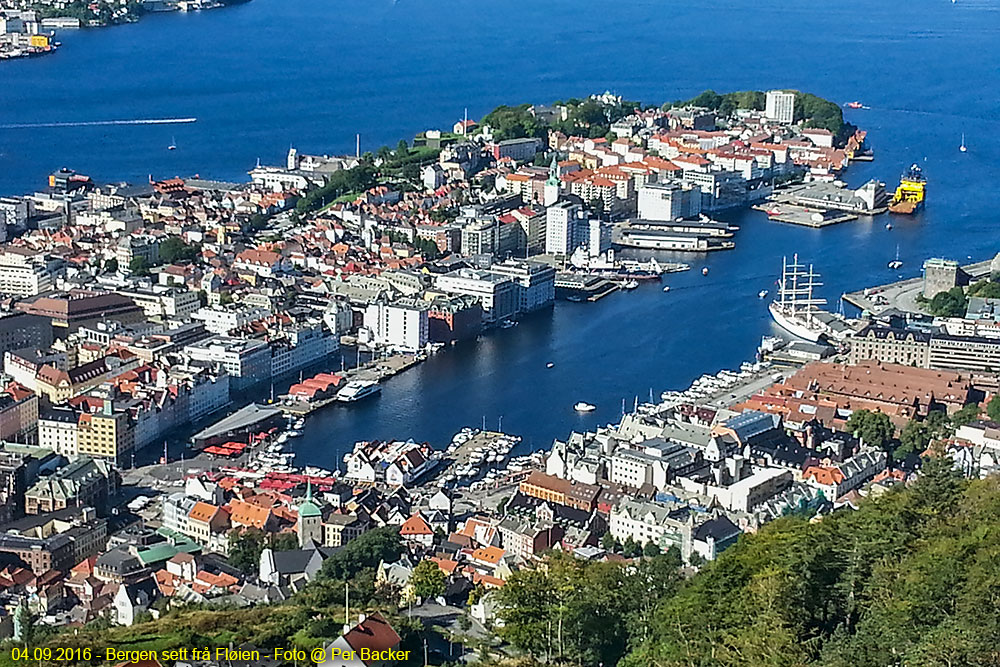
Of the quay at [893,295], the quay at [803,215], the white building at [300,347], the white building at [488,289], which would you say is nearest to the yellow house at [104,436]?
the white building at [300,347]

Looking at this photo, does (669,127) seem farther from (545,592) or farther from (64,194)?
(545,592)

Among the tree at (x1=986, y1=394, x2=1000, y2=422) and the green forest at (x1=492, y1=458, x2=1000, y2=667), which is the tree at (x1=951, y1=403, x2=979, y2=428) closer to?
the tree at (x1=986, y1=394, x2=1000, y2=422)

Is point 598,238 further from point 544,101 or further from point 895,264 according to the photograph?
point 544,101

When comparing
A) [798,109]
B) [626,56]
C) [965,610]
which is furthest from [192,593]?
[626,56]

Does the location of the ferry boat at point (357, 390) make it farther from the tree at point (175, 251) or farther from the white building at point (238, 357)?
the tree at point (175, 251)

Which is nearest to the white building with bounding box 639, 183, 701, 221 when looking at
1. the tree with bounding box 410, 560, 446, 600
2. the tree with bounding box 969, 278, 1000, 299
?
the tree with bounding box 969, 278, 1000, 299
